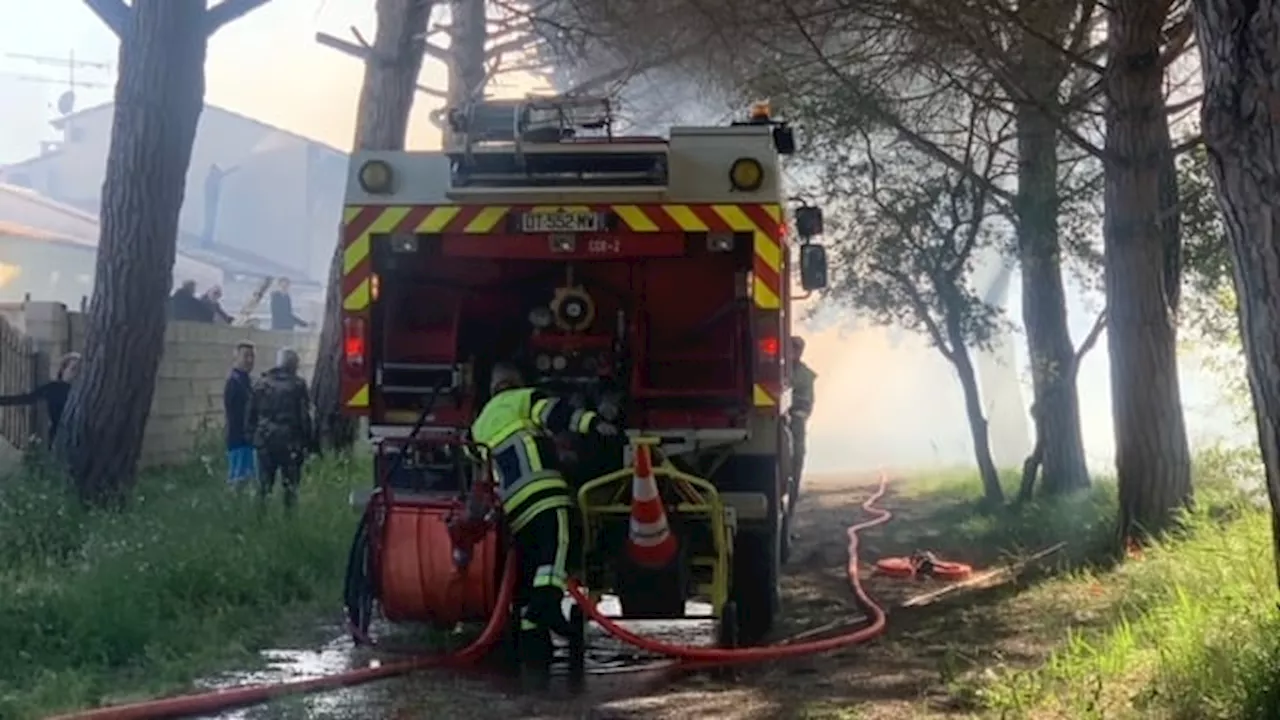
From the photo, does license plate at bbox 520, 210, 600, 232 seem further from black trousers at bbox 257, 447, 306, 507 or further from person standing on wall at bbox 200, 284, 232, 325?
person standing on wall at bbox 200, 284, 232, 325

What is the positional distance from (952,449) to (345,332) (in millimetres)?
32783

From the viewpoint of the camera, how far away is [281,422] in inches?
442

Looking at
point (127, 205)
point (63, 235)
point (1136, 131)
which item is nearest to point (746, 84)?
point (1136, 131)

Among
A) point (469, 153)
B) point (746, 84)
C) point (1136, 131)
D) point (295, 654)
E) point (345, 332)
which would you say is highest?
point (746, 84)

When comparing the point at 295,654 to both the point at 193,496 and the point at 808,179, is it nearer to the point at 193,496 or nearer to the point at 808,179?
the point at 193,496

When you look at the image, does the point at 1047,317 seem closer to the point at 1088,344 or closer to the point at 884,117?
the point at 1088,344

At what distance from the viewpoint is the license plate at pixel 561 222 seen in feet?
24.0

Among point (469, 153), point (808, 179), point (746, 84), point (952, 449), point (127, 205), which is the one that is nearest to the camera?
point (469, 153)

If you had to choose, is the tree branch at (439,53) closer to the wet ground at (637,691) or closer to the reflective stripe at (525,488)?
the wet ground at (637,691)

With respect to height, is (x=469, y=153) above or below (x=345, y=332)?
above

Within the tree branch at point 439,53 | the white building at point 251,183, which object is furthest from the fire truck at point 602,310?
the white building at point 251,183

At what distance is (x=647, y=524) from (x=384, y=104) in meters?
9.14

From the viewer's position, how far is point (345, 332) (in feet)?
24.5

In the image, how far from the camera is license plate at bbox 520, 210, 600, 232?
7316mm
